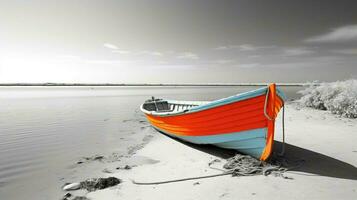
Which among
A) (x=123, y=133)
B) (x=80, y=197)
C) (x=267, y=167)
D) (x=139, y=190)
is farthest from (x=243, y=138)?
(x=123, y=133)

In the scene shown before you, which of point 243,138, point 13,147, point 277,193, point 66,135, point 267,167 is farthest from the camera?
point 66,135

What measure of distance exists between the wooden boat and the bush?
959 centimetres

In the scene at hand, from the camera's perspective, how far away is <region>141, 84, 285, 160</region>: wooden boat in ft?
17.3

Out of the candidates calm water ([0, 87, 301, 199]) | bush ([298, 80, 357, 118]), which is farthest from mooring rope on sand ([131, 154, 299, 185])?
bush ([298, 80, 357, 118])

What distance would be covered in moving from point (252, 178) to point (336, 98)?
12075 millimetres

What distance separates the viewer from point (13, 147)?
819 cm

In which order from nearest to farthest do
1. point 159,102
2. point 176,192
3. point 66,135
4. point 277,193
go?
1. point 277,193
2. point 176,192
3. point 66,135
4. point 159,102

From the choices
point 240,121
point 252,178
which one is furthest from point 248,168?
point 240,121

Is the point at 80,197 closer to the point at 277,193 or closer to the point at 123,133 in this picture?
the point at 277,193

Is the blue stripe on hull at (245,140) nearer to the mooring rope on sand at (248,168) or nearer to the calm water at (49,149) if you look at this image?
the mooring rope on sand at (248,168)

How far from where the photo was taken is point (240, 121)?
18.9 ft

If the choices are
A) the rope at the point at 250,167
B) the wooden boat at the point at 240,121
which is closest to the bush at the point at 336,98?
the rope at the point at 250,167

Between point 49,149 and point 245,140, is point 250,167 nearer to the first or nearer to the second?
point 245,140

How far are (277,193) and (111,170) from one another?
4.13 metres
